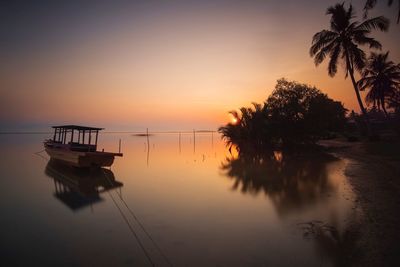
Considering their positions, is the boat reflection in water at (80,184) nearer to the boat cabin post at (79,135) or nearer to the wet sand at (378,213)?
the boat cabin post at (79,135)

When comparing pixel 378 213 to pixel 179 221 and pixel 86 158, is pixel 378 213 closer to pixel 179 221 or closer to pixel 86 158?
pixel 179 221

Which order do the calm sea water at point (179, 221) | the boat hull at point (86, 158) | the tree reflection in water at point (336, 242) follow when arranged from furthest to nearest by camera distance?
the boat hull at point (86, 158)
the calm sea water at point (179, 221)
the tree reflection in water at point (336, 242)

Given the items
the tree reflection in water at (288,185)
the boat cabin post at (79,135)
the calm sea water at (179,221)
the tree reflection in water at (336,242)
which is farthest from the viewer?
the boat cabin post at (79,135)

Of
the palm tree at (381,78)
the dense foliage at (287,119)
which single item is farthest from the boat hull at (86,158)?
the palm tree at (381,78)

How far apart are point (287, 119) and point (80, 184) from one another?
78.0 feet

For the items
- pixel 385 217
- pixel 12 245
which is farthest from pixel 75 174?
pixel 385 217

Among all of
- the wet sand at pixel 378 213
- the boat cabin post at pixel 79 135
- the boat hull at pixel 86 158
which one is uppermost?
the boat cabin post at pixel 79 135

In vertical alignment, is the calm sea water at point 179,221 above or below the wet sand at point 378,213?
below

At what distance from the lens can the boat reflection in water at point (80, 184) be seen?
35.7 ft

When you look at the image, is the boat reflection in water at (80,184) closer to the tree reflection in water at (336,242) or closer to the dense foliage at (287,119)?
the tree reflection in water at (336,242)

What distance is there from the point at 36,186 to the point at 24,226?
297 inches

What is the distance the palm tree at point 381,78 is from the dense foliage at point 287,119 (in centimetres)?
763

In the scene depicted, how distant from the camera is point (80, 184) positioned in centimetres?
Result: 1420

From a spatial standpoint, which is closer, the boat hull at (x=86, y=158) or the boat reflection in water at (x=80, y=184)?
the boat reflection in water at (x=80, y=184)
